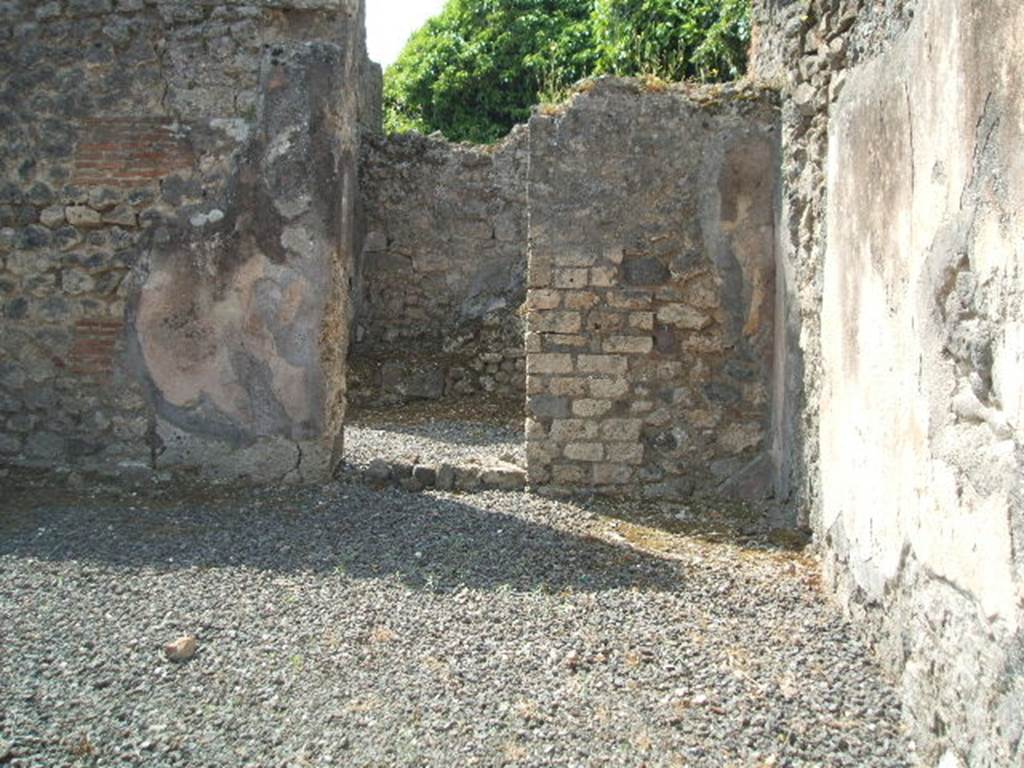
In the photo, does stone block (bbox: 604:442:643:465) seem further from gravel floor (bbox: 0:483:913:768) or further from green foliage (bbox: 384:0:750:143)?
green foliage (bbox: 384:0:750:143)

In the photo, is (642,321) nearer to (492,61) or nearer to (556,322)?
(556,322)

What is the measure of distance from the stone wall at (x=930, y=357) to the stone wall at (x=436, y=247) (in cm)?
629

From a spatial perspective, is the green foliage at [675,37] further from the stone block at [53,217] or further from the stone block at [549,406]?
the stone block at [53,217]

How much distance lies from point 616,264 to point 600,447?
1057mm

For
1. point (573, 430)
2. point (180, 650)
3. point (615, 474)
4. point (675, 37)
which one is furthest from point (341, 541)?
point (675, 37)

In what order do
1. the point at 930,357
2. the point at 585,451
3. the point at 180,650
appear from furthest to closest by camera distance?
the point at 585,451 → the point at 180,650 → the point at 930,357

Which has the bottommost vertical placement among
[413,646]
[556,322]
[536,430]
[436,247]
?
[413,646]

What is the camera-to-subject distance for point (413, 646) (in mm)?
3312

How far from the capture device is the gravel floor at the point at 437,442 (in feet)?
21.4

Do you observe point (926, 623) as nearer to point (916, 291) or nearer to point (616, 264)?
point (916, 291)

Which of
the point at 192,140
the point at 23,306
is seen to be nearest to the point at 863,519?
the point at 192,140

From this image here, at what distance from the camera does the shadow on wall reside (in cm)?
414

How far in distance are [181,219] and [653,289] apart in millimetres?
2664

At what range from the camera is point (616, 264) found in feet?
18.4
